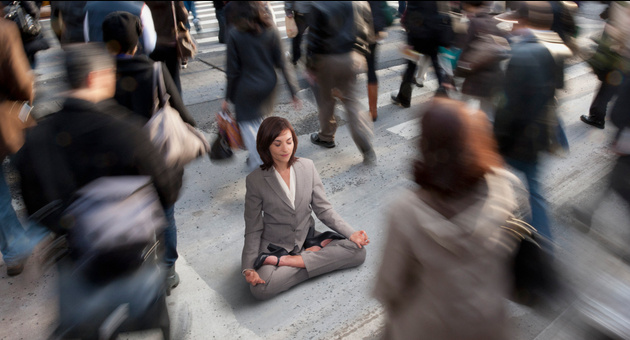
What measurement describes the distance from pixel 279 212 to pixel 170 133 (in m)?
0.95

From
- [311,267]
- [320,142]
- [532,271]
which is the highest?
[532,271]

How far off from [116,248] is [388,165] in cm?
370

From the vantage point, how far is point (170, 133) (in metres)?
2.82

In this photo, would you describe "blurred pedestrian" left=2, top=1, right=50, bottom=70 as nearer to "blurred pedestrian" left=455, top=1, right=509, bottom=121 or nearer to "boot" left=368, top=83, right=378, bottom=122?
"boot" left=368, top=83, right=378, bottom=122

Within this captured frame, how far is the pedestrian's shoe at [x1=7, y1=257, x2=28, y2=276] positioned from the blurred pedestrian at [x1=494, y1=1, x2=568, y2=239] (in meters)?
3.63

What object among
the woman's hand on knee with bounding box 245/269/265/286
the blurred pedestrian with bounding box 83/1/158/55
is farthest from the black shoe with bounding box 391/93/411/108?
the woman's hand on knee with bounding box 245/269/265/286

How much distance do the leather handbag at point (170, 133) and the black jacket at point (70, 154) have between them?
55cm

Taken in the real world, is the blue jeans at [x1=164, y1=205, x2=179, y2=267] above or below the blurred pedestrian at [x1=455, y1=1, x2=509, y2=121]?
below

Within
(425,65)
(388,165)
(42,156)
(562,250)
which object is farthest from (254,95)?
(425,65)

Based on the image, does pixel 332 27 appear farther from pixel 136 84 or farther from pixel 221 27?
pixel 221 27

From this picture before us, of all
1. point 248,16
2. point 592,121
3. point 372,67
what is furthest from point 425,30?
point 248,16

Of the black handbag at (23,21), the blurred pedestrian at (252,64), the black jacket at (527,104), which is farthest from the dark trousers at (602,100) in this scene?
the black handbag at (23,21)

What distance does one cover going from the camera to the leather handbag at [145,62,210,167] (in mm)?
2758

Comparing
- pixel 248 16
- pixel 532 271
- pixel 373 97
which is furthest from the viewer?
pixel 373 97
